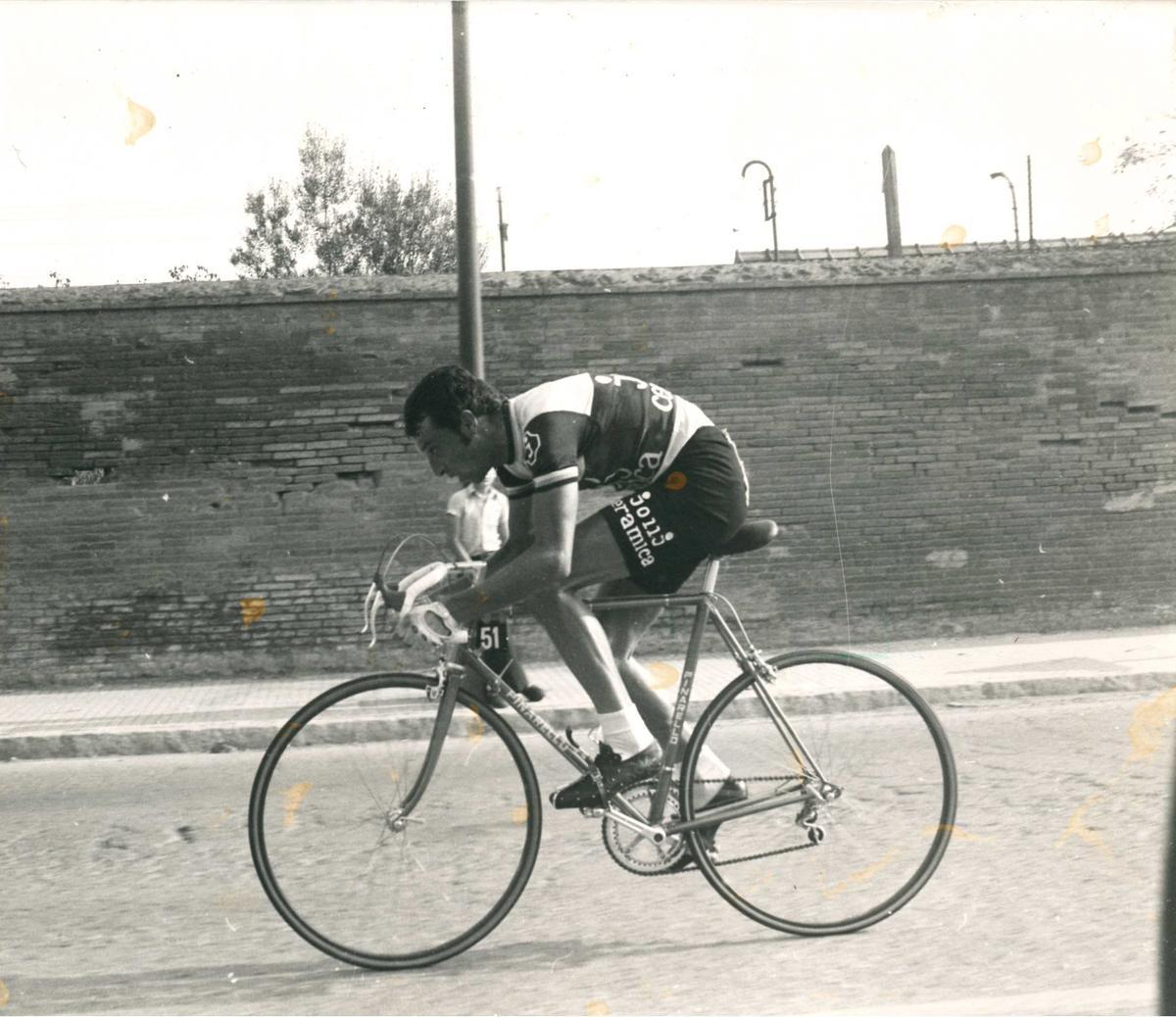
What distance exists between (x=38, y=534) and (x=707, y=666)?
28.9 feet

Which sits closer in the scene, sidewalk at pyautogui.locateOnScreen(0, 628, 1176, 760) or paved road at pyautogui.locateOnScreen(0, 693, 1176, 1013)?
paved road at pyautogui.locateOnScreen(0, 693, 1176, 1013)

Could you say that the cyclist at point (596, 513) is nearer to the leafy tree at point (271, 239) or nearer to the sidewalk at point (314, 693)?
the sidewalk at point (314, 693)

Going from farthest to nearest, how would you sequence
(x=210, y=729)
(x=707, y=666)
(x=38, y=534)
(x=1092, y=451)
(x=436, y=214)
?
(x=436, y=214) < (x=1092, y=451) < (x=38, y=534) < (x=210, y=729) < (x=707, y=666)

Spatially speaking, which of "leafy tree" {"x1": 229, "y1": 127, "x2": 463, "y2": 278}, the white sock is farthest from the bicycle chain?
"leafy tree" {"x1": 229, "y1": 127, "x2": 463, "y2": 278}

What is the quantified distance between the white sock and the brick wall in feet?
26.5

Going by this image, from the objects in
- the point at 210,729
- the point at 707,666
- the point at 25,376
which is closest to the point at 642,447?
the point at 707,666

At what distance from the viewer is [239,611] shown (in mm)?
11781

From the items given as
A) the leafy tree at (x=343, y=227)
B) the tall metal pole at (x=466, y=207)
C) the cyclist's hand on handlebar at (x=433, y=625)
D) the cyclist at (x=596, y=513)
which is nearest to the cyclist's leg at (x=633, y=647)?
the cyclist at (x=596, y=513)

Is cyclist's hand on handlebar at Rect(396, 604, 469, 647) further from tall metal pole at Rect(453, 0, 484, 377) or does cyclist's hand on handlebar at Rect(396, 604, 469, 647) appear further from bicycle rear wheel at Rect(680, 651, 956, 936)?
tall metal pole at Rect(453, 0, 484, 377)

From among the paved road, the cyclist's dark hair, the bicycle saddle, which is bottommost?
the paved road

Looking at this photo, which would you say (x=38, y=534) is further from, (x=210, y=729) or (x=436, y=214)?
(x=436, y=214)

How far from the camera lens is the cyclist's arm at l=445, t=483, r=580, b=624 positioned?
3.76m

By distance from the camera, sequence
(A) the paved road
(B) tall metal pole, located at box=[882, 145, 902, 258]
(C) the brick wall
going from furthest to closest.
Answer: (B) tall metal pole, located at box=[882, 145, 902, 258]
(C) the brick wall
(A) the paved road

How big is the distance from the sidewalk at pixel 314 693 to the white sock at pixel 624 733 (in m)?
3.46
